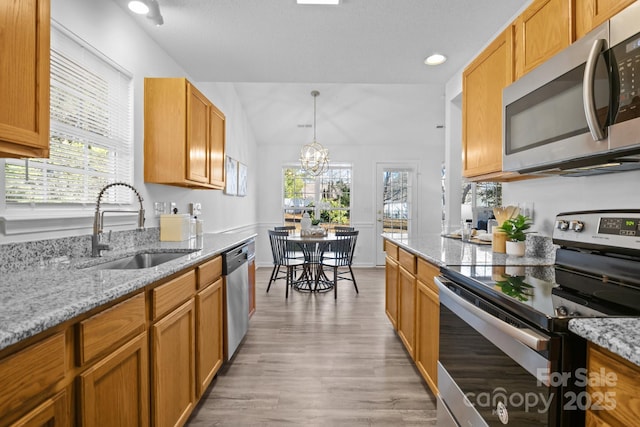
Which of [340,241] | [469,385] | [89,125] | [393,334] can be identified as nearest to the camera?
[469,385]

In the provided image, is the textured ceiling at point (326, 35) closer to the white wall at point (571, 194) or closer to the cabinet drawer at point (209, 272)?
the white wall at point (571, 194)

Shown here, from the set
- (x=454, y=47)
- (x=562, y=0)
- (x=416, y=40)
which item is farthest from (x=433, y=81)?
(x=562, y=0)

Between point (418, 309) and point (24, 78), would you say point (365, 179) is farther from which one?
point (24, 78)

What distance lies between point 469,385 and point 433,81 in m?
2.90

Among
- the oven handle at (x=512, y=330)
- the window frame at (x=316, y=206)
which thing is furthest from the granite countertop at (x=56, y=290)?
the window frame at (x=316, y=206)

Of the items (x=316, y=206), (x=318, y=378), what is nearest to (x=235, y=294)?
(x=318, y=378)

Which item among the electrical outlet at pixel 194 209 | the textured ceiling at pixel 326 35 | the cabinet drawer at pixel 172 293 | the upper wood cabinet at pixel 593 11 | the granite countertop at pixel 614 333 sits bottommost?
the cabinet drawer at pixel 172 293

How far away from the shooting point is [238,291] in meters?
2.59

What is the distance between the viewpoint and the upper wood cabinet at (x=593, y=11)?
3.76 ft

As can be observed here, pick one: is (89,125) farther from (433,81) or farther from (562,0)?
(433,81)

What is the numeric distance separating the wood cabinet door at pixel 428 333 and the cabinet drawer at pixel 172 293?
1.33 m

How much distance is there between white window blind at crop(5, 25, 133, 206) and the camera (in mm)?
1538

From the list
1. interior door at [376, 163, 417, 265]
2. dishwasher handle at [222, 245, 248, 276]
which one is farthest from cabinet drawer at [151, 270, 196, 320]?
interior door at [376, 163, 417, 265]

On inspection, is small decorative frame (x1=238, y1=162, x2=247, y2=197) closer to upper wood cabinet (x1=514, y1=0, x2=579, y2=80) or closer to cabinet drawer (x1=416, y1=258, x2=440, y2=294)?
cabinet drawer (x1=416, y1=258, x2=440, y2=294)
